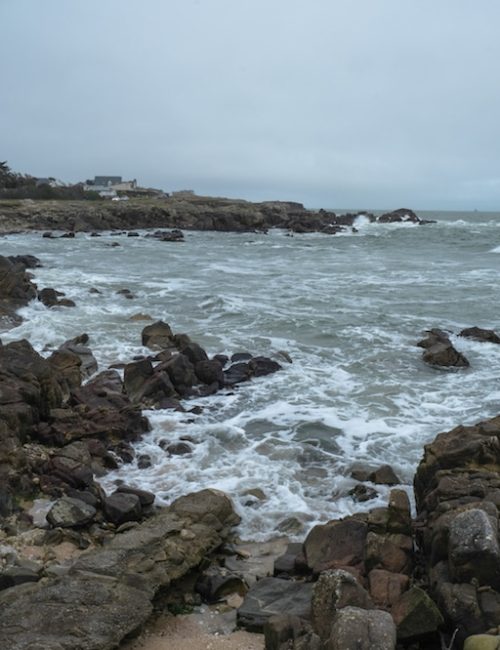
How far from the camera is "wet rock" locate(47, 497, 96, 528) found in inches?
274

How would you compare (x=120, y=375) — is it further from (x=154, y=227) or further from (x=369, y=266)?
(x=154, y=227)

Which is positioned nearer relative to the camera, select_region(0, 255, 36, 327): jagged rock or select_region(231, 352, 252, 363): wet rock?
select_region(231, 352, 252, 363): wet rock

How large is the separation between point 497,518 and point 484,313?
16774 mm

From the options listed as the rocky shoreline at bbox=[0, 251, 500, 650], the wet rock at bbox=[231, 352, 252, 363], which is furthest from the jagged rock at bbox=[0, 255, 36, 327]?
the rocky shoreline at bbox=[0, 251, 500, 650]

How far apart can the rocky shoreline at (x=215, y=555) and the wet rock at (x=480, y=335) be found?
886 cm

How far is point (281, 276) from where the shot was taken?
102 ft

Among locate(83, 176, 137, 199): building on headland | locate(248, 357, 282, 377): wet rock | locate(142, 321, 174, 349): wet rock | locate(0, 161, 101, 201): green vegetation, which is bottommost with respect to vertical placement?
locate(248, 357, 282, 377): wet rock

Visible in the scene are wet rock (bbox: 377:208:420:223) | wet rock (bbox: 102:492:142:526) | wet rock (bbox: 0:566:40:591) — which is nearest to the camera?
wet rock (bbox: 0:566:40:591)

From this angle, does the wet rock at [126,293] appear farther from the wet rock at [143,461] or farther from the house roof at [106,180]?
the house roof at [106,180]

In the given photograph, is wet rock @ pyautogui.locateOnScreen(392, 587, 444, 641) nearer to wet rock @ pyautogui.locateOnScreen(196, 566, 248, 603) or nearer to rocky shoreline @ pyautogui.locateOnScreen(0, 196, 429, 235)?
wet rock @ pyautogui.locateOnScreen(196, 566, 248, 603)

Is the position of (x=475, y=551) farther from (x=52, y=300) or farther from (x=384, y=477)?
(x=52, y=300)

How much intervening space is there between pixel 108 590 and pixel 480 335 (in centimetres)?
1412

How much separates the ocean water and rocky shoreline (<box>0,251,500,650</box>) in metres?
0.69

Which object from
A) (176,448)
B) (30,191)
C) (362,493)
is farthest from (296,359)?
(30,191)
